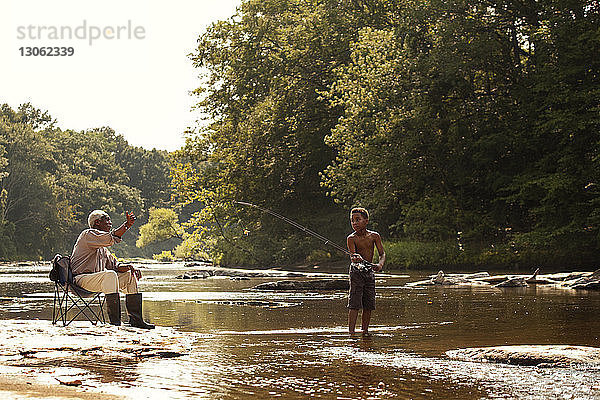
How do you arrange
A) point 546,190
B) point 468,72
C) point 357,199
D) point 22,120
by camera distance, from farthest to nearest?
point 22,120, point 357,199, point 468,72, point 546,190

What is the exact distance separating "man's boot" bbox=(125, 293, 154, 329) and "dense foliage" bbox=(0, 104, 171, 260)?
62.1 m

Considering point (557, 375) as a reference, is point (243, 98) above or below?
above

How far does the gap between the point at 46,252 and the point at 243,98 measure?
153 ft

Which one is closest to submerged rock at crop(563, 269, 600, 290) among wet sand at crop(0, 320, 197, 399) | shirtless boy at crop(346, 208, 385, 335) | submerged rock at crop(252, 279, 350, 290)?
submerged rock at crop(252, 279, 350, 290)

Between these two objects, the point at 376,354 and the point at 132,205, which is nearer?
the point at 376,354

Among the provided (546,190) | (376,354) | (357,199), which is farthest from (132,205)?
(376,354)

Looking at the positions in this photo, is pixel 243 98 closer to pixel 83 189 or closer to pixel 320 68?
pixel 320 68

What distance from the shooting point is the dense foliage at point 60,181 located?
76125mm

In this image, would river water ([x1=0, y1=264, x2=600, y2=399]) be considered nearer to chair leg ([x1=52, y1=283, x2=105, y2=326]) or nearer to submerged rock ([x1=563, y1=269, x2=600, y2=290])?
chair leg ([x1=52, y1=283, x2=105, y2=326])

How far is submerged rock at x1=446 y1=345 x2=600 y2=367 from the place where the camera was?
6676mm

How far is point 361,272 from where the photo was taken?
9742 mm

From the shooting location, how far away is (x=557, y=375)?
6297mm

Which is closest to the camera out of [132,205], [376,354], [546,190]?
[376,354]

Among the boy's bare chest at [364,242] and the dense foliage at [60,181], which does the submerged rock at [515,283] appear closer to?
the boy's bare chest at [364,242]
